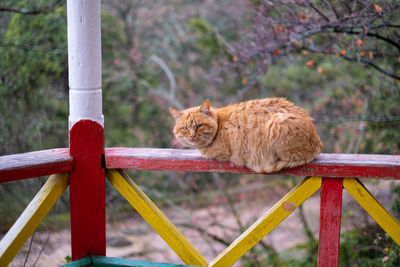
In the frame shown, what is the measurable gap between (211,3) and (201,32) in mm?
1505

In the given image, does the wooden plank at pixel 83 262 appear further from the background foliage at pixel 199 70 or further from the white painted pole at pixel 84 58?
the background foliage at pixel 199 70

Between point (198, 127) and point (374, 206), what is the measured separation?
116 centimetres

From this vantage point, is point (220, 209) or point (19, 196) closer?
point (19, 196)

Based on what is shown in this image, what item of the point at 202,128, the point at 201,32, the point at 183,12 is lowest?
the point at 202,128

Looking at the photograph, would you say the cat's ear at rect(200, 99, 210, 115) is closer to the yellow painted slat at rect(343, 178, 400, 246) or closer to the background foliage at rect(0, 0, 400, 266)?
the yellow painted slat at rect(343, 178, 400, 246)

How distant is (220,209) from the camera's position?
27.9 ft

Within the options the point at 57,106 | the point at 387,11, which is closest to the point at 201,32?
the point at 57,106

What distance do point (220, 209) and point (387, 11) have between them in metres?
6.12

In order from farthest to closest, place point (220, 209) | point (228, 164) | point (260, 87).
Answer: point (220, 209) < point (260, 87) < point (228, 164)

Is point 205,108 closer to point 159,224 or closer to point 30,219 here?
point 159,224

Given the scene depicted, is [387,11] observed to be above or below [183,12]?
below

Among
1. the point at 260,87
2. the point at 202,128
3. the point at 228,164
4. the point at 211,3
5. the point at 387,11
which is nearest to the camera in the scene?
the point at 228,164

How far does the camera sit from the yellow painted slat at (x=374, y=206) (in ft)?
6.81

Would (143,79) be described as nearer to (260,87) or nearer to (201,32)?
(201,32)
